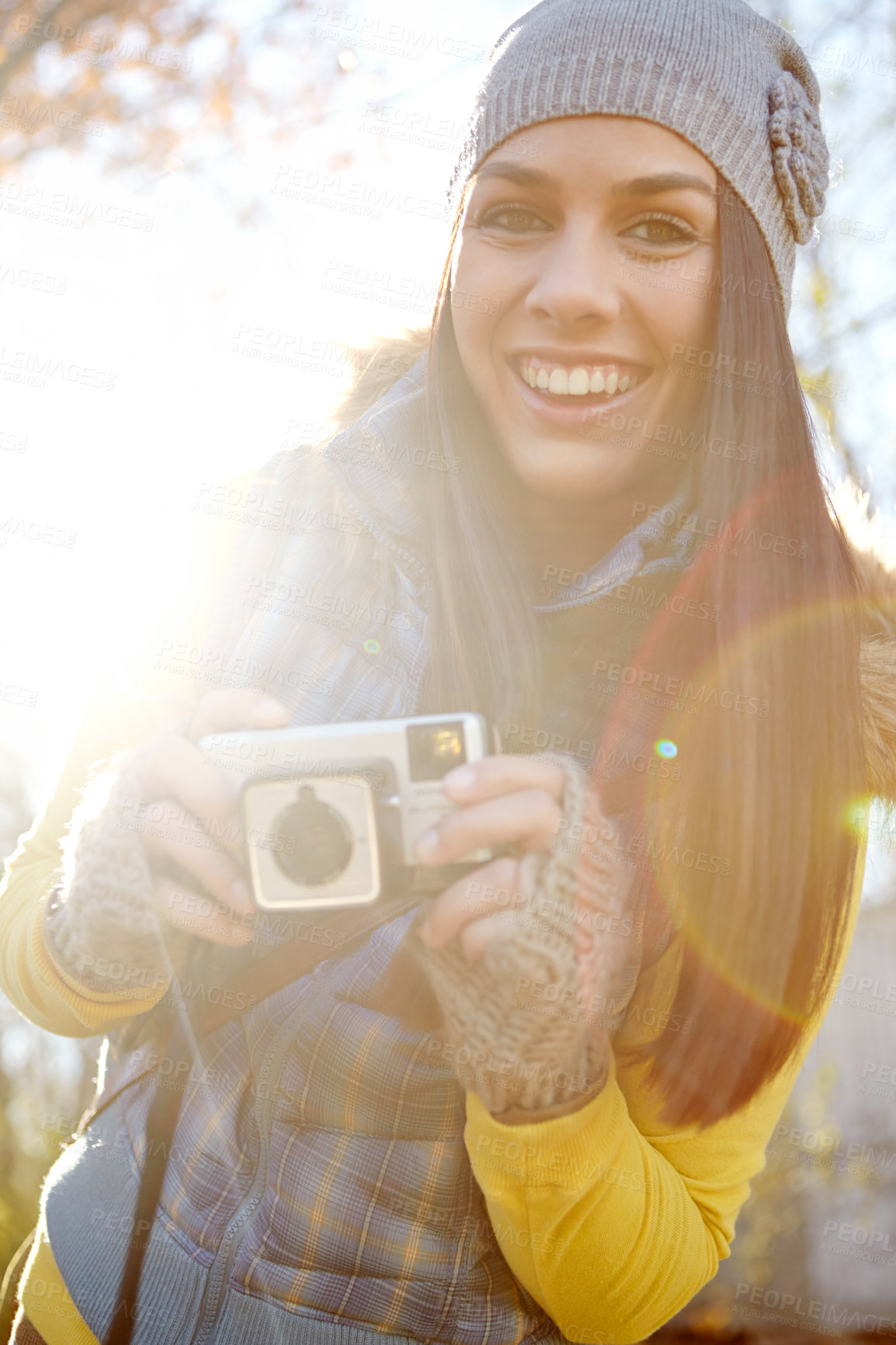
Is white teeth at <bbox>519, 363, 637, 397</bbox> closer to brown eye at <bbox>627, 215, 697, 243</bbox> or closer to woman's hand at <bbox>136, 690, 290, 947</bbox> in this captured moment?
brown eye at <bbox>627, 215, 697, 243</bbox>

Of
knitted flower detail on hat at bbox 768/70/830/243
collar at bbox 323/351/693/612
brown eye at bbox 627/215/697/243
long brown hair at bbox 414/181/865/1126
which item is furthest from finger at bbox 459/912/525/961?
knitted flower detail on hat at bbox 768/70/830/243

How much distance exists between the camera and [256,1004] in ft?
4.23

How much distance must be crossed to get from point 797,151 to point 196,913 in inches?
A: 59.1

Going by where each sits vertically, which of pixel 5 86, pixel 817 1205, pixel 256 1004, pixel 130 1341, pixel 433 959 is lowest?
pixel 817 1205

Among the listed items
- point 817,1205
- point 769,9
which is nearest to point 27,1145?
point 817,1205

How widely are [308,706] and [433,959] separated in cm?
50

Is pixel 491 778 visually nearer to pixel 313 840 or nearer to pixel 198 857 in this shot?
pixel 313 840

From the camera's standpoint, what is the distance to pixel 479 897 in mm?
1029

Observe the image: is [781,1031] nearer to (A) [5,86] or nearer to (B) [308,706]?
(B) [308,706]

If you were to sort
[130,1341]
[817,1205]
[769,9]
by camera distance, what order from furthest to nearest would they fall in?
1. [817,1205]
2. [769,9]
3. [130,1341]

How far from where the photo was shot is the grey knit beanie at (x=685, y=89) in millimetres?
1340

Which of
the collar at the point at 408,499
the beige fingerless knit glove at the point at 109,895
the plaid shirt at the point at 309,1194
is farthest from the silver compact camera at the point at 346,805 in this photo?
the collar at the point at 408,499

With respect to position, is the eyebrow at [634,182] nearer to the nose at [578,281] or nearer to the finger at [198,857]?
the nose at [578,281]

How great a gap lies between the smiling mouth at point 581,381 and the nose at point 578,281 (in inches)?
2.9
